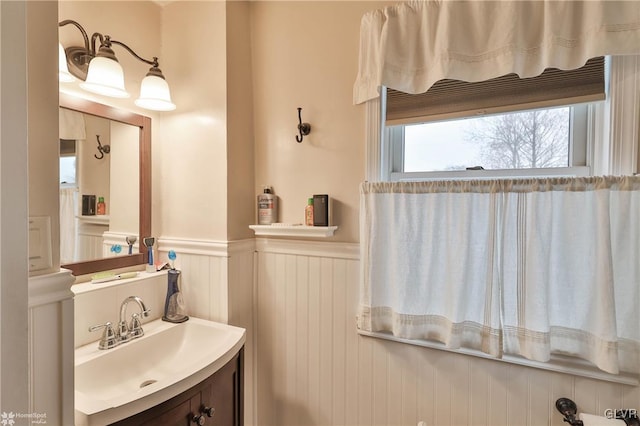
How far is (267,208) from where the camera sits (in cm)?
153

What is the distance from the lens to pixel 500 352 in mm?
1079

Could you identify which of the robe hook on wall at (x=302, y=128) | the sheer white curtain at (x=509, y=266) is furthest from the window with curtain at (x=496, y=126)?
the robe hook on wall at (x=302, y=128)

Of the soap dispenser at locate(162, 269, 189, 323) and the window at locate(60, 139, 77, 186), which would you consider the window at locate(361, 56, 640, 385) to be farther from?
the window at locate(60, 139, 77, 186)

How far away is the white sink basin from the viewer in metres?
0.89

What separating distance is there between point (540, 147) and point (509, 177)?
16 centimetres

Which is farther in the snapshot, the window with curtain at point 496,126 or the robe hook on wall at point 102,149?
the robe hook on wall at point 102,149

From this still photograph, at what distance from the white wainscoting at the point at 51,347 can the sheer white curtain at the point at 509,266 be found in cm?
96

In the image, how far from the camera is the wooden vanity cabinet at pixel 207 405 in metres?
0.96

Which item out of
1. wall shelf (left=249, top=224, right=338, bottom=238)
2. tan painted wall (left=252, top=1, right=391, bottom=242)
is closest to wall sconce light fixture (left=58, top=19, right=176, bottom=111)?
tan painted wall (left=252, top=1, right=391, bottom=242)

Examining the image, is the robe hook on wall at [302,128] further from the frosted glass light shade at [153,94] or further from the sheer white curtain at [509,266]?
the frosted glass light shade at [153,94]

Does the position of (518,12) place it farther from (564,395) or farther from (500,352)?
(564,395)

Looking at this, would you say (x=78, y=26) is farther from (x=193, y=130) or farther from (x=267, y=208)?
(x=267, y=208)

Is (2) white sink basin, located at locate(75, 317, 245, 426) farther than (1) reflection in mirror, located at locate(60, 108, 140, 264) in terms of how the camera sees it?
No

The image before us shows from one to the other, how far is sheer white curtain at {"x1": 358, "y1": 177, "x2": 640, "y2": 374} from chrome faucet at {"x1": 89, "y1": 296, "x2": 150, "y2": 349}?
0.94m
